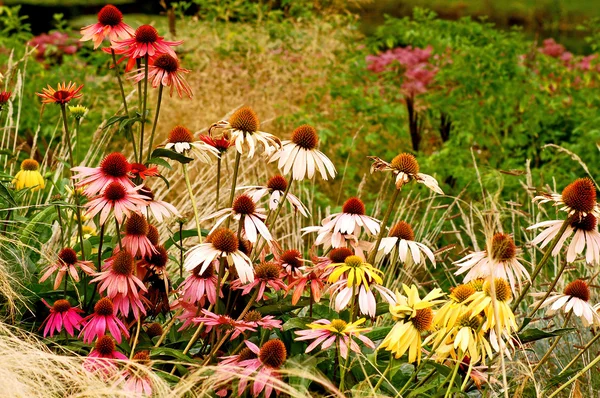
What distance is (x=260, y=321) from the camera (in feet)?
5.20

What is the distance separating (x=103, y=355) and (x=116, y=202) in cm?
30

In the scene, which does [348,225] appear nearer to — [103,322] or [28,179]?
[103,322]

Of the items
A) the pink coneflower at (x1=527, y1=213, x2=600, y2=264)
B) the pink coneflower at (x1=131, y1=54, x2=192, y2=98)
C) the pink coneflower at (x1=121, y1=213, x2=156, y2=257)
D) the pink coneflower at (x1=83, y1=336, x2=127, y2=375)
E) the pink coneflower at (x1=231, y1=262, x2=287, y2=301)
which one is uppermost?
the pink coneflower at (x1=131, y1=54, x2=192, y2=98)

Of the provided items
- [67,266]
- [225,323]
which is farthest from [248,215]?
[67,266]

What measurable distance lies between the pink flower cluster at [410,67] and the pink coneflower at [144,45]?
9.81 feet

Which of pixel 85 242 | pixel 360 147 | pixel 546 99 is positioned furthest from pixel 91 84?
pixel 85 242

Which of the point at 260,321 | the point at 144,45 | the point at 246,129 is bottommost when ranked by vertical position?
the point at 260,321

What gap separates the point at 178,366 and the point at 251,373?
0.17 m

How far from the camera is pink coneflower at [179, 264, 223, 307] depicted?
1652 millimetres

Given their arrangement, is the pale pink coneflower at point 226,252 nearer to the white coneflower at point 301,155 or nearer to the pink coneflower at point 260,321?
the pink coneflower at point 260,321

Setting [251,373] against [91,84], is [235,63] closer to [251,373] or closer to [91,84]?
[91,84]

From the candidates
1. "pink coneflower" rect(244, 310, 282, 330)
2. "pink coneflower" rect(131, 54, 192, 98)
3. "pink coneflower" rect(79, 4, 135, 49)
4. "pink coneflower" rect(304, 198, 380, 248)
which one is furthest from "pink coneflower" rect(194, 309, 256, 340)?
"pink coneflower" rect(79, 4, 135, 49)

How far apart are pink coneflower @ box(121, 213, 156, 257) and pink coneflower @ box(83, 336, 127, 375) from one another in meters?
0.19

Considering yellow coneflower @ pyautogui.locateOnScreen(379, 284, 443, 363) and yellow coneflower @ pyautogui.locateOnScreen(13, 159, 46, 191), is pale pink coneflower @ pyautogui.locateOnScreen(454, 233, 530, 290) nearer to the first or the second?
yellow coneflower @ pyautogui.locateOnScreen(379, 284, 443, 363)
